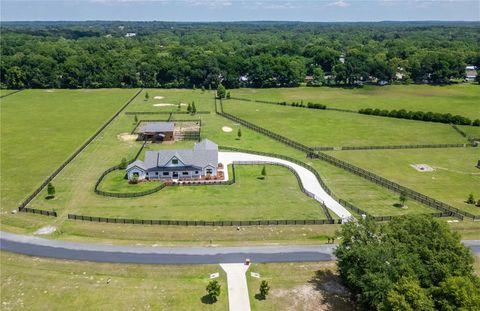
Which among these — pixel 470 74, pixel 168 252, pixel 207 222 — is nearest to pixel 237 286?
pixel 168 252

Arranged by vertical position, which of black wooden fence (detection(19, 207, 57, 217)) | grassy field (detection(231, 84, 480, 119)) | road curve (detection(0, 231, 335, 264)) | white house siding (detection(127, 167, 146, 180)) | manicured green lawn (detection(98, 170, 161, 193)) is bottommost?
road curve (detection(0, 231, 335, 264))

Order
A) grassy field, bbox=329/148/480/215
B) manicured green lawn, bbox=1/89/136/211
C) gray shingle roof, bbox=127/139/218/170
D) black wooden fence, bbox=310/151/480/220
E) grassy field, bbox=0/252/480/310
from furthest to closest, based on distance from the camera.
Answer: manicured green lawn, bbox=1/89/136/211 < gray shingle roof, bbox=127/139/218/170 < grassy field, bbox=329/148/480/215 < black wooden fence, bbox=310/151/480/220 < grassy field, bbox=0/252/480/310

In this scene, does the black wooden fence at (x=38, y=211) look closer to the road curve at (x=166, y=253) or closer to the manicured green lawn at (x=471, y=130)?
the road curve at (x=166, y=253)

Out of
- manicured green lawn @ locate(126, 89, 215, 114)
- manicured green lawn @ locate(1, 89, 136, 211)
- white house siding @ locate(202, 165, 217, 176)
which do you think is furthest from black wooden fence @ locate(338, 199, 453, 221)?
manicured green lawn @ locate(126, 89, 215, 114)

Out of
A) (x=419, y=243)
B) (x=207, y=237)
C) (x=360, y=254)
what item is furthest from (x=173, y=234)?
(x=419, y=243)

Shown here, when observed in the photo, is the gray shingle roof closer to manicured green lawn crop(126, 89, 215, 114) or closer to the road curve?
the road curve

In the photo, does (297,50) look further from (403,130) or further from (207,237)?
(207,237)
